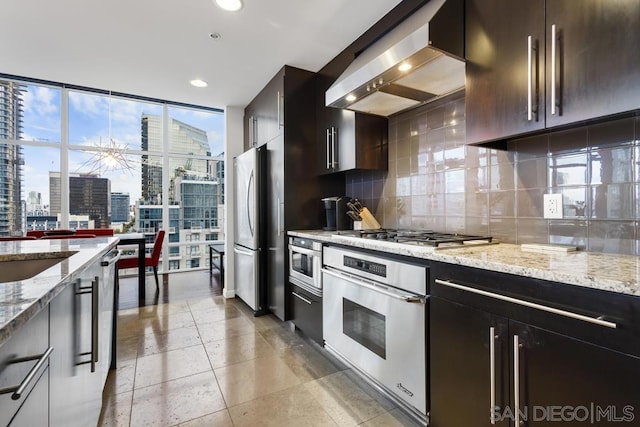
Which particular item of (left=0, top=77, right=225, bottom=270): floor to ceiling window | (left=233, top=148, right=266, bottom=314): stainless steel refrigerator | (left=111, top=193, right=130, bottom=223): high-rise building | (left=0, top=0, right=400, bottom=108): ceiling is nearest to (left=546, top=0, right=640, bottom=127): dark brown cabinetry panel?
(left=0, top=0, right=400, bottom=108): ceiling

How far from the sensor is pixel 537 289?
1.04 m

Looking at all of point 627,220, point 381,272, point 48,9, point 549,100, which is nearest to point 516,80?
point 549,100

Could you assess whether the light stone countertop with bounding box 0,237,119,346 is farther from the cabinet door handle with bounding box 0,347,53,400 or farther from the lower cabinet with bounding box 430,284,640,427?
the lower cabinet with bounding box 430,284,640,427

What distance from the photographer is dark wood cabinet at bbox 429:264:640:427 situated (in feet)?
2.85

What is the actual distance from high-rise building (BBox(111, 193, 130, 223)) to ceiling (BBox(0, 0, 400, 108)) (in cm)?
213

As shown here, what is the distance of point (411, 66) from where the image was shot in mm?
Answer: 1746

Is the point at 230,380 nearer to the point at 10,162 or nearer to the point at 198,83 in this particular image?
the point at 198,83

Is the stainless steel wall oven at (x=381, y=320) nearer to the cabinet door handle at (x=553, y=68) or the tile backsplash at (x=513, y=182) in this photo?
the tile backsplash at (x=513, y=182)

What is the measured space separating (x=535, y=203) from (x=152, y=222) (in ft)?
17.9

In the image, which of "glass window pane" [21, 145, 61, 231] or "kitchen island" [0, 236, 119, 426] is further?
"glass window pane" [21, 145, 61, 231]

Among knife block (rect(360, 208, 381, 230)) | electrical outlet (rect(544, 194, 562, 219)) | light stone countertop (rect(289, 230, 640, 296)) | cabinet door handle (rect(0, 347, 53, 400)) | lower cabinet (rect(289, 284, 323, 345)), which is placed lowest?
lower cabinet (rect(289, 284, 323, 345))

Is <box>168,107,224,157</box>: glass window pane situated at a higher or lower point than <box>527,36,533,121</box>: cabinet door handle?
higher

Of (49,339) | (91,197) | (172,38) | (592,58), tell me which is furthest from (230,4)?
(91,197)

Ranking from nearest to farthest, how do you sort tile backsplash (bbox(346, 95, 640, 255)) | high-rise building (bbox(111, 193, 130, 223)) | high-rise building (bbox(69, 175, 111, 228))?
tile backsplash (bbox(346, 95, 640, 255)), high-rise building (bbox(69, 175, 111, 228)), high-rise building (bbox(111, 193, 130, 223))
